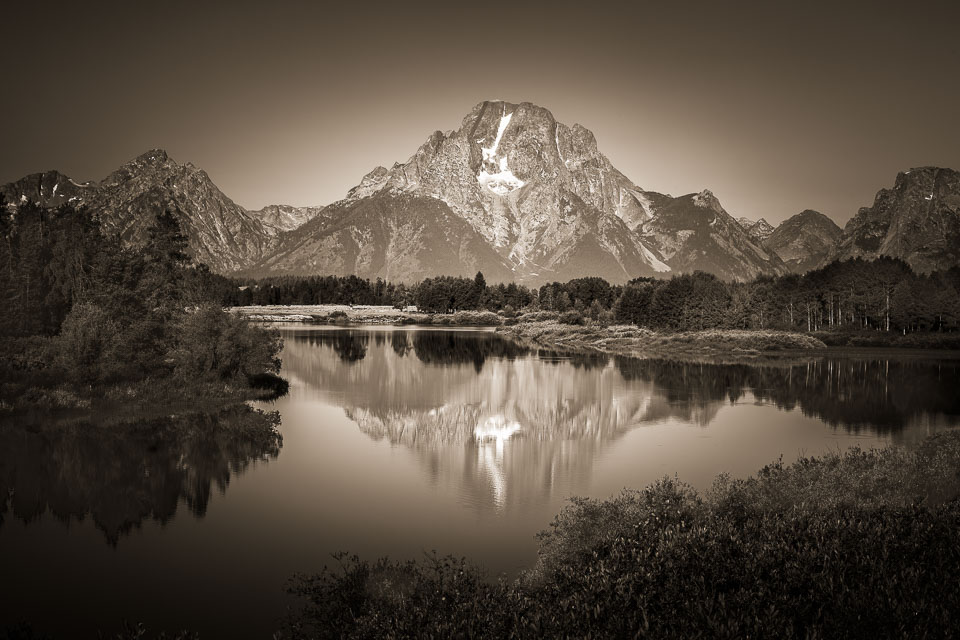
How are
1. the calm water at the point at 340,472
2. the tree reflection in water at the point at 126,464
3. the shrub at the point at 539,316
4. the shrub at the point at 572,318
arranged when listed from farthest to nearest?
the shrub at the point at 539,316 < the shrub at the point at 572,318 < the tree reflection in water at the point at 126,464 < the calm water at the point at 340,472

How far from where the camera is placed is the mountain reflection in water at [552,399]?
3147 centimetres

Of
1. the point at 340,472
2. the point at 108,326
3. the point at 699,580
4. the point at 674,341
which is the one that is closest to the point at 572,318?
the point at 674,341

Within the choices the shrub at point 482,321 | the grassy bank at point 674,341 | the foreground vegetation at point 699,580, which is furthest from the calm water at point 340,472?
the shrub at point 482,321

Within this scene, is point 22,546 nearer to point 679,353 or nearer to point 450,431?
point 450,431

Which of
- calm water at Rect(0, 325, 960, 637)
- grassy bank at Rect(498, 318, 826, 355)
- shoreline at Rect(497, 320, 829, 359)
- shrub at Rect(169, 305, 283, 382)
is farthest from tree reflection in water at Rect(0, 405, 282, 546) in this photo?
grassy bank at Rect(498, 318, 826, 355)

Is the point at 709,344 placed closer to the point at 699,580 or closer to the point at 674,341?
the point at 674,341

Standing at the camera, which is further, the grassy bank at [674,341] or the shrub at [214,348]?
the grassy bank at [674,341]

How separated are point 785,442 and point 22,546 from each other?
34.7 metres

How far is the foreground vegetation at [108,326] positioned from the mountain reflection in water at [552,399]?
25.8 ft

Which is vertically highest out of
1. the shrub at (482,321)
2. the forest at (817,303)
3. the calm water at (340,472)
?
the forest at (817,303)

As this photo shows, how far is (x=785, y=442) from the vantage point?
3547 centimetres

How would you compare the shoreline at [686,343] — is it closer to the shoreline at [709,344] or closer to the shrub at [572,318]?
the shoreline at [709,344]

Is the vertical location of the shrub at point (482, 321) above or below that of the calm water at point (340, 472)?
above

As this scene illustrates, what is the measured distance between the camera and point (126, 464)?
28094 millimetres
